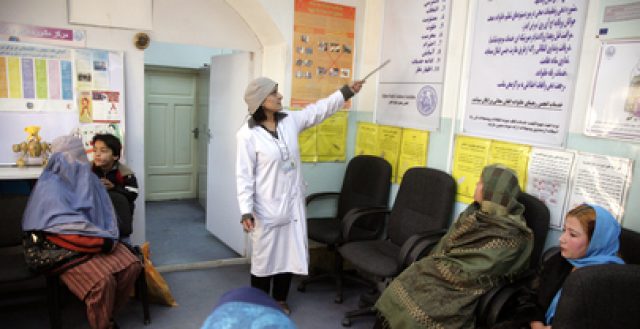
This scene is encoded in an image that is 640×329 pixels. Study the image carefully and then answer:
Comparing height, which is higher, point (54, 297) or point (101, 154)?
point (101, 154)

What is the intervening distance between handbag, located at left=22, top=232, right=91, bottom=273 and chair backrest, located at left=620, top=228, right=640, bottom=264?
262 cm

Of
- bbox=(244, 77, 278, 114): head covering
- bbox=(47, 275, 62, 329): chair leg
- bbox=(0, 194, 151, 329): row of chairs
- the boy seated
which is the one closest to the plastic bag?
bbox=(0, 194, 151, 329): row of chairs

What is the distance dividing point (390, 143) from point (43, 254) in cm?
228

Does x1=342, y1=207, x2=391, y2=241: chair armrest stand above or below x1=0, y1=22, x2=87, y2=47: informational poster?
below

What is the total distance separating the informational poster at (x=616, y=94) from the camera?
1.88 meters

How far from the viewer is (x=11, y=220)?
2.64 meters

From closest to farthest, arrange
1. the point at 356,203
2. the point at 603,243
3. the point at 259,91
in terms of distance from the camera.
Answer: the point at 603,243, the point at 259,91, the point at 356,203

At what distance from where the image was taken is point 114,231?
2.52 meters

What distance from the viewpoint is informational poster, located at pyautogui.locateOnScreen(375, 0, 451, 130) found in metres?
2.87

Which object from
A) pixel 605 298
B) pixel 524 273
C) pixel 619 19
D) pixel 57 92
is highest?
pixel 619 19

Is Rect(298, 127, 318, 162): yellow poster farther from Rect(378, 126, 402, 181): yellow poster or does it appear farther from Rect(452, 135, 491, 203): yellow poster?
Rect(452, 135, 491, 203): yellow poster

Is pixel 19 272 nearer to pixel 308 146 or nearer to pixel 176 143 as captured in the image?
pixel 308 146

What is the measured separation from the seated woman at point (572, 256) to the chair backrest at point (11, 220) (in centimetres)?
270

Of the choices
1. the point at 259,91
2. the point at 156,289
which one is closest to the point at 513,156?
the point at 259,91
